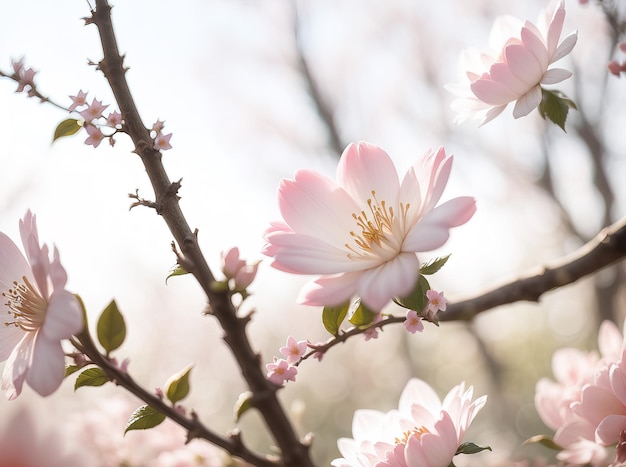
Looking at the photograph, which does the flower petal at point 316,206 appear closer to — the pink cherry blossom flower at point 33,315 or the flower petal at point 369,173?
the flower petal at point 369,173

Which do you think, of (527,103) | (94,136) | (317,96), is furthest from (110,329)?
(317,96)

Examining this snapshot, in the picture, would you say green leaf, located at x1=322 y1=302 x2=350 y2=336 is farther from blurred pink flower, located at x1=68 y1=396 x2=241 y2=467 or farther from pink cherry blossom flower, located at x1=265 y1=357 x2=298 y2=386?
blurred pink flower, located at x1=68 y1=396 x2=241 y2=467

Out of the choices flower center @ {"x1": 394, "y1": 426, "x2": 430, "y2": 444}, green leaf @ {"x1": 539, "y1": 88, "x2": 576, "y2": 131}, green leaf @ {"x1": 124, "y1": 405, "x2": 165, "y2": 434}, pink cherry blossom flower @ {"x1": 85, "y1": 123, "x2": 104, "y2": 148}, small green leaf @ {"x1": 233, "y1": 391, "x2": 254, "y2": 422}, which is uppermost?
pink cherry blossom flower @ {"x1": 85, "y1": 123, "x2": 104, "y2": 148}

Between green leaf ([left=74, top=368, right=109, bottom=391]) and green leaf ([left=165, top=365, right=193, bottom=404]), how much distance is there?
5 centimetres

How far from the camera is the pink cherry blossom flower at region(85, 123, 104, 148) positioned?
454 mm

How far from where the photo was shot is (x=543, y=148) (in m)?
4.68

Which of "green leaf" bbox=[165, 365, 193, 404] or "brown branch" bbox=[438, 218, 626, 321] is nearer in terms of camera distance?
"green leaf" bbox=[165, 365, 193, 404]

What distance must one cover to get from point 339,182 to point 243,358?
0.18 metres

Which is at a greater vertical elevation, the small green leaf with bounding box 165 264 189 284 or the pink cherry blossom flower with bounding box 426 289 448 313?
the small green leaf with bounding box 165 264 189 284

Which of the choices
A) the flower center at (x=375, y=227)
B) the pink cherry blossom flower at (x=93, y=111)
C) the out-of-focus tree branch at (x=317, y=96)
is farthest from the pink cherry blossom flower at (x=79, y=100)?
the out-of-focus tree branch at (x=317, y=96)

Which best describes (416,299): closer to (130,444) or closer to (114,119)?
(114,119)

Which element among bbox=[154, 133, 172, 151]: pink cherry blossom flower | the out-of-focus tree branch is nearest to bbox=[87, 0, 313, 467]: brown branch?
bbox=[154, 133, 172, 151]: pink cherry blossom flower

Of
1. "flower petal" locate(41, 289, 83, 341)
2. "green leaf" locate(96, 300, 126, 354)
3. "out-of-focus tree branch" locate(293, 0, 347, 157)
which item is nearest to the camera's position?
"flower petal" locate(41, 289, 83, 341)

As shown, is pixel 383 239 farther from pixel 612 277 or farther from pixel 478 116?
pixel 612 277
